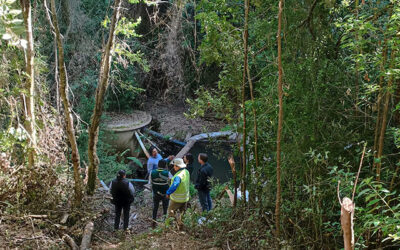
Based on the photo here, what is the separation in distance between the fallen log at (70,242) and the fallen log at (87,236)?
0.10 m

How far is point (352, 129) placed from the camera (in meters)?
4.26

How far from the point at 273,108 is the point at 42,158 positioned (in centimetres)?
361

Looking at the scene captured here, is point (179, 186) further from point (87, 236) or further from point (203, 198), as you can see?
point (87, 236)

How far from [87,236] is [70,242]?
0.31m

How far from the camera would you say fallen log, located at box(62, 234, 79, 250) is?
5.26 meters

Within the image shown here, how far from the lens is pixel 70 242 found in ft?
17.5

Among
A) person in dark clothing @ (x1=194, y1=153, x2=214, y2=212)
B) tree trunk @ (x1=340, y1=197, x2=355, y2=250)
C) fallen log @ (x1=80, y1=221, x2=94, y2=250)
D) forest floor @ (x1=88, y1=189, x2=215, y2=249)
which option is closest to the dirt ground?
forest floor @ (x1=88, y1=189, x2=215, y2=249)

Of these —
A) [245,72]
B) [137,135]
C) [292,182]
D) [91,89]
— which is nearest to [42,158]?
[245,72]

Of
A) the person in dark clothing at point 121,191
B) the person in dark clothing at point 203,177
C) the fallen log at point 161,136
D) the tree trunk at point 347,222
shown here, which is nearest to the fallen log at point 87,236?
the person in dark clothing at point 121,191

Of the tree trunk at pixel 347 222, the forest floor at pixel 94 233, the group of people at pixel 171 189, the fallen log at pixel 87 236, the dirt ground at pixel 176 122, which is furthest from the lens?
the dirt ground at pixel 176 122

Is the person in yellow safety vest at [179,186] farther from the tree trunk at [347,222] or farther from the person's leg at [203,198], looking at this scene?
the tree trunk at [347,222]

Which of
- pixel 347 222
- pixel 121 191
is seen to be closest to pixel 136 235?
pixel 121 191

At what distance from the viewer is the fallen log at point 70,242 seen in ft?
17.3

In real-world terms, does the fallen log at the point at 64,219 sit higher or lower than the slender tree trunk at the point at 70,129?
lower
